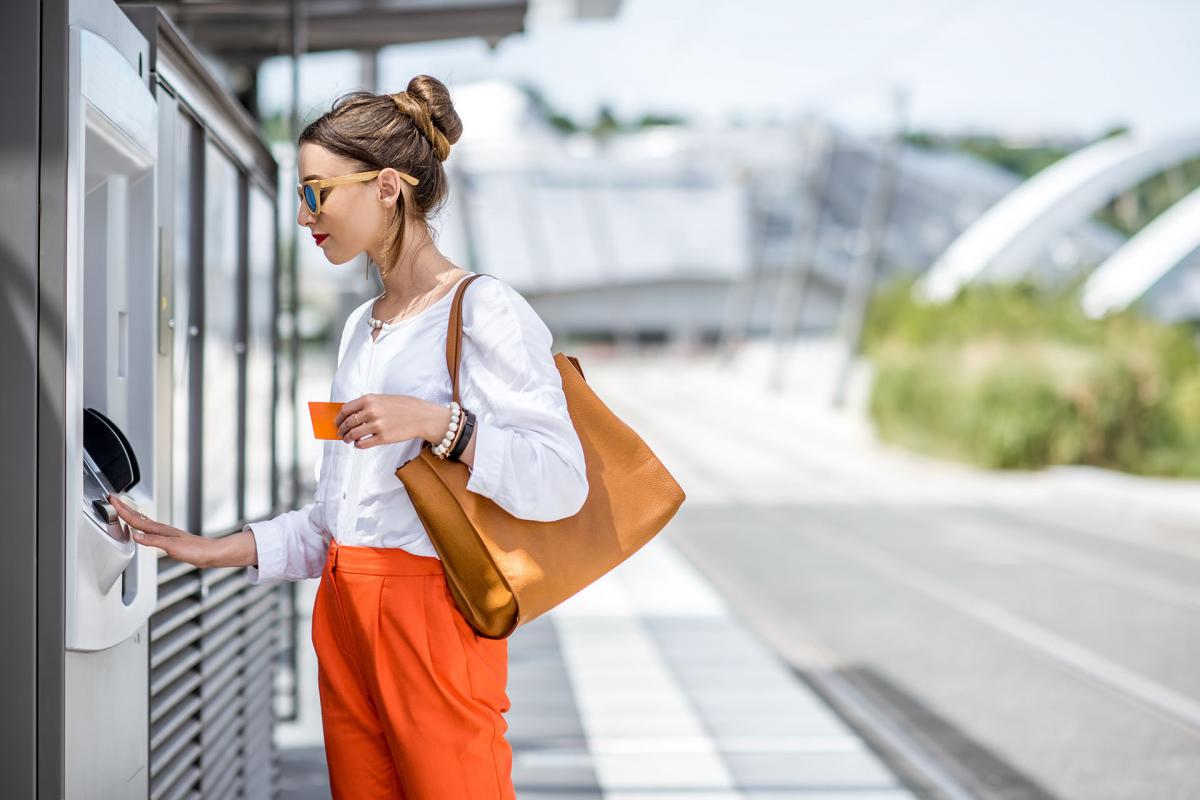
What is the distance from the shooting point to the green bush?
697 inches

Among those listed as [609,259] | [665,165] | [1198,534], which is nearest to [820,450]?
[1198,534]

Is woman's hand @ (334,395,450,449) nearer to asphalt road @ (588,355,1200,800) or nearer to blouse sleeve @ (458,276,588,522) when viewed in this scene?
blouse sleeve @ (458,276,588,522)

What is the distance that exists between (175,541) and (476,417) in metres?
0.57

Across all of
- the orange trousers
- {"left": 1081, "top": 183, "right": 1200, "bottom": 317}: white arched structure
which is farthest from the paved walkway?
{"left": 1081, "top": 183, "right": 1200, "bottom": 317}: white arched structure

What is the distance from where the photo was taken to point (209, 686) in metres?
2.81

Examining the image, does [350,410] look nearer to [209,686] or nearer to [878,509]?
[209,686]

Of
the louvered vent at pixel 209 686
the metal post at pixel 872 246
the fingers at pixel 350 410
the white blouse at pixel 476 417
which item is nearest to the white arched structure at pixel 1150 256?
the metal post at pixel 872 246

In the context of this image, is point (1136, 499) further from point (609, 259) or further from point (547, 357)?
point (609, 259)

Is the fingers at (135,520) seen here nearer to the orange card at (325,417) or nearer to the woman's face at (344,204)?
the orange card at (325,417)

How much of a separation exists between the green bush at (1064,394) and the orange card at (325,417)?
56.0 ft

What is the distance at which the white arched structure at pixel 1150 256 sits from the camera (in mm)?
35562

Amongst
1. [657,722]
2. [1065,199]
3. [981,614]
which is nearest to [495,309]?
[657,722]

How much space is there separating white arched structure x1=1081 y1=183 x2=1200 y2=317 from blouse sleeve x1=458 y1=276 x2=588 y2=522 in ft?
118

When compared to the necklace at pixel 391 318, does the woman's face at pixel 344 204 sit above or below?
above
